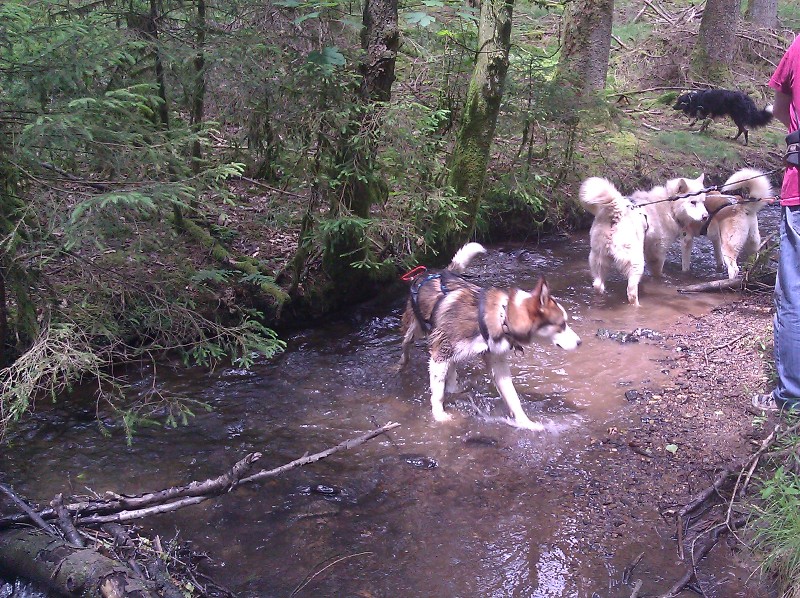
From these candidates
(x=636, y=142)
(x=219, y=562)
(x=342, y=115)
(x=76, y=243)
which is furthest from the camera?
(x=636, y=142)

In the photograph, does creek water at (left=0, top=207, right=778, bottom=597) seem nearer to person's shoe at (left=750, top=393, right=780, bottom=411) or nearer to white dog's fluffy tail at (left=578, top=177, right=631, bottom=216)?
person's shoe at (left=750, top=393, right=780, bottom=411)

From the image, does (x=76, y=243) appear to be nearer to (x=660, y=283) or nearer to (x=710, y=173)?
(x=660, y=283)

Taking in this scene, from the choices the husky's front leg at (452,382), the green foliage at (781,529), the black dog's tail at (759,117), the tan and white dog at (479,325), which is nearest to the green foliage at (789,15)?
the black dog's tail at (759,117)

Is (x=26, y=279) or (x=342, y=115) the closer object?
(x=26, y=279)

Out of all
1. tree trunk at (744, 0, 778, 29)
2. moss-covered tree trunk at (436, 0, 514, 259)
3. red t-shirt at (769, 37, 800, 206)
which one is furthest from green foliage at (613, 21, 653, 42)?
red t-shirt at (769, 37, 800, 206)

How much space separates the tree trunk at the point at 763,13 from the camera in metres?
18.1

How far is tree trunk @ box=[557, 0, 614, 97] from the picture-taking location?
38.2 feet

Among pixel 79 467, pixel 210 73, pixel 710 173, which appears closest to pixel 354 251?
pixel 210 73

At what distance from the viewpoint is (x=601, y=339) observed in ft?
22.2

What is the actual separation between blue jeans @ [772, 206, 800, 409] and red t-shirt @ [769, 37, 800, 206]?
0.27 ft

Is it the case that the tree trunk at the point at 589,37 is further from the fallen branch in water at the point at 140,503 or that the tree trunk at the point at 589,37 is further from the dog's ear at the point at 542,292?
the fallen branch in water at the point at 140,503

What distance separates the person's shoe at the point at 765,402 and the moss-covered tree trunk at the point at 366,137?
3579 mm

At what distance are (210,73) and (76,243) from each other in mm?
2613

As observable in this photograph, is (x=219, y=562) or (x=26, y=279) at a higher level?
(x=26, y=279)
